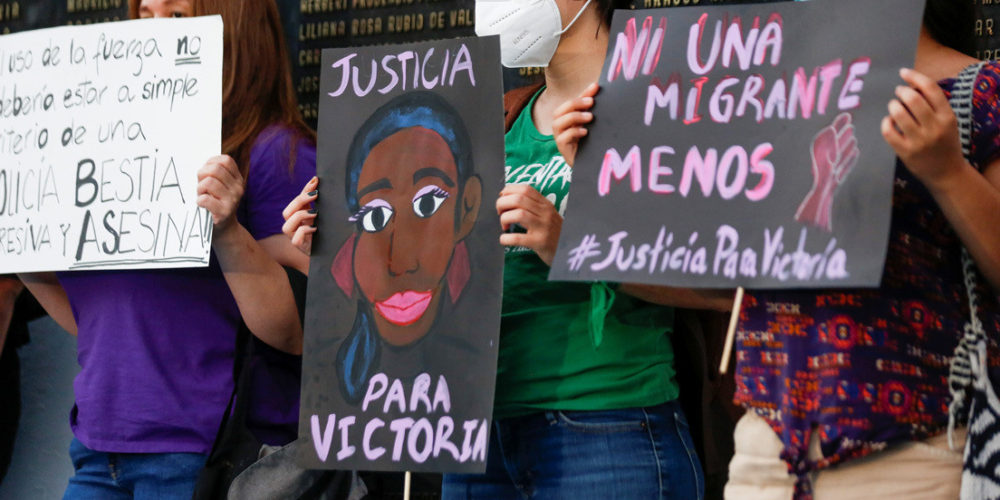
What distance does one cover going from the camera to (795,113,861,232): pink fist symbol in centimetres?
178

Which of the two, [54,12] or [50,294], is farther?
[54,12]

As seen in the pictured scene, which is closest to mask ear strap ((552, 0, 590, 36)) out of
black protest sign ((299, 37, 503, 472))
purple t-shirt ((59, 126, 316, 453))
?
black protest sign ((299, 37, 503, 472))

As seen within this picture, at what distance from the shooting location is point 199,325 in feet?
8.55

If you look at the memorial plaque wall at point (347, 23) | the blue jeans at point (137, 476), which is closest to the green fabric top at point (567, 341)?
the blue jeans at point (137, 476)

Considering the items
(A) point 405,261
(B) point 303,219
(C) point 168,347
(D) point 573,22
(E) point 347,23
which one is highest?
(E) point 347,23

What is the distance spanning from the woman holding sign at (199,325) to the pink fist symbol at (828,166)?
125 cm

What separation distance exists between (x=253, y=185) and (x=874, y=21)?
4.71 feet

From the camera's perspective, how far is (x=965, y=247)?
71.2 inches

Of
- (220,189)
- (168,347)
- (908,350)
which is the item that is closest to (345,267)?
(220,189)

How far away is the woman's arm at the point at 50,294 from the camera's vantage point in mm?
2984

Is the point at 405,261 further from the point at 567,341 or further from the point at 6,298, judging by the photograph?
the point at 6,298

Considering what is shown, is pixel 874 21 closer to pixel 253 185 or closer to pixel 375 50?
pixel 375 50

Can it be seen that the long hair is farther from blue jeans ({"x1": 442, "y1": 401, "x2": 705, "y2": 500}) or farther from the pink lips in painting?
blue jeans ({"x1": 442, "y1": 401, "x2": 705, "y2": 500})

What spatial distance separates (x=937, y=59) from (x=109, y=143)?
5.88ft
